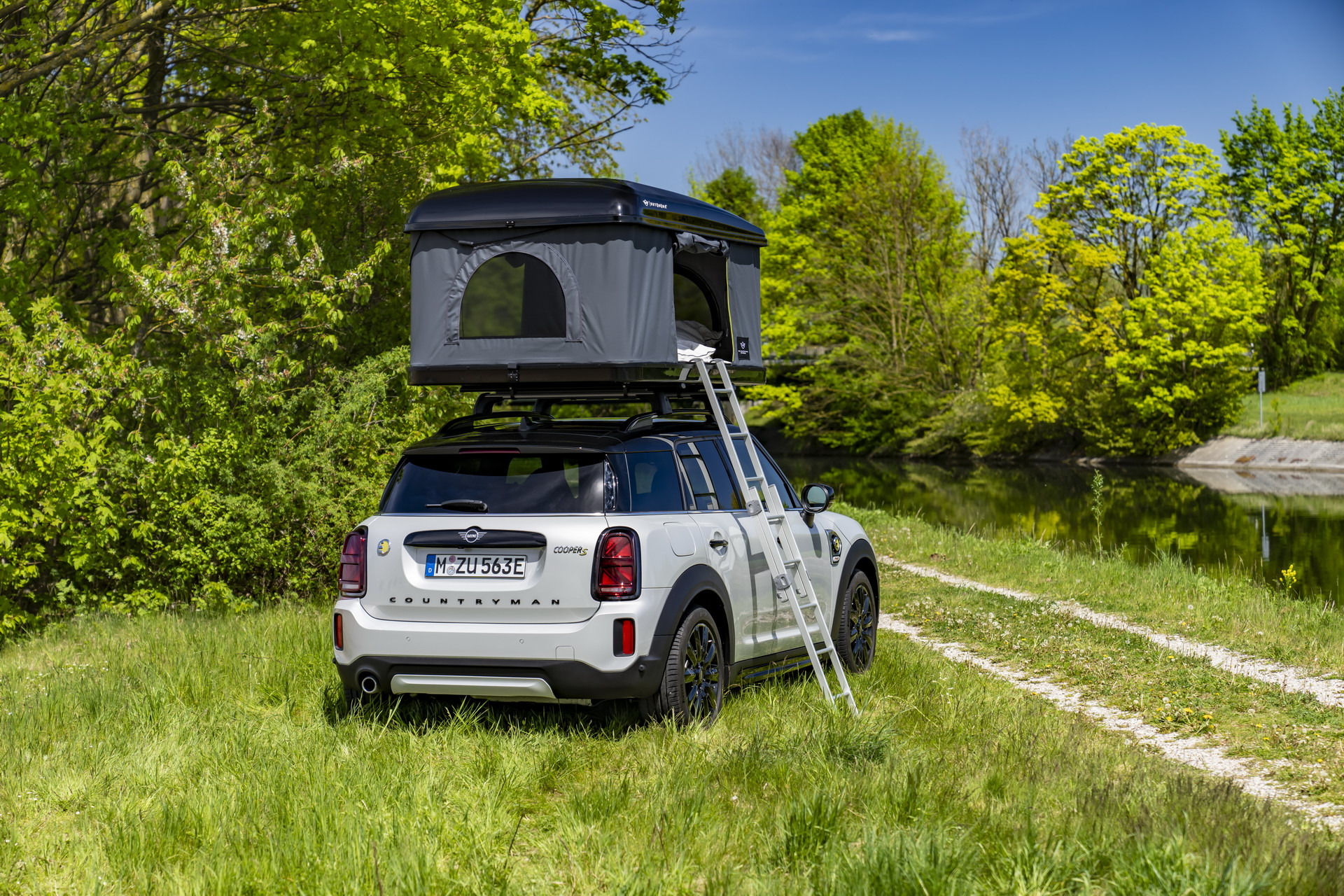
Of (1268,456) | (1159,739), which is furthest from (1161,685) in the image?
(1268,456)

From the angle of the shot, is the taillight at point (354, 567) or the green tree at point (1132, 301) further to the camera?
the green tree at point (1132, 301)

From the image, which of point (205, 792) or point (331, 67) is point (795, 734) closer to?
point (205, 792)

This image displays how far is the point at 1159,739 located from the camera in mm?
8172

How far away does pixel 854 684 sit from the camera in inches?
341

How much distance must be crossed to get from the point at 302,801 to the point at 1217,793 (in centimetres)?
374

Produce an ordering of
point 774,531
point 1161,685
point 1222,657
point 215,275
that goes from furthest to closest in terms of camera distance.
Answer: point 215,275 → point 1222,657 → point 1161,685 → point 774,531

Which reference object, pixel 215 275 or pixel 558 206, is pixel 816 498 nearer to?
pixel 558 206

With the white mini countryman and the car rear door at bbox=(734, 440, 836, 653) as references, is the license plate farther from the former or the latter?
the car rear door at bbox=(734, 440, 836, 653)

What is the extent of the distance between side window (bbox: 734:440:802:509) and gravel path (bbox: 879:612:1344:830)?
90.8 inches

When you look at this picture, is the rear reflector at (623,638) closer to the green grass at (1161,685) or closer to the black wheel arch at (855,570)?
the black wheel arch at (855,570)

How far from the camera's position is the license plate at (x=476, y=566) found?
22.6ft

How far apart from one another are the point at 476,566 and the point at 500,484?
1.55 feet

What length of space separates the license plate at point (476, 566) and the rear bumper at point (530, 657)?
255mm

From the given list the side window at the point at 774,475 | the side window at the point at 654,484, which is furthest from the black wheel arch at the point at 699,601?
the side window at the point at 774,475
